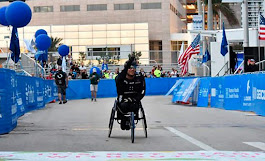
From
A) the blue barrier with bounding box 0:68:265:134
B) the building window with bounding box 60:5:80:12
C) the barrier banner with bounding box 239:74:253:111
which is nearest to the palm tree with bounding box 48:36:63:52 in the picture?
the building window with bounding box 60:5:80:12

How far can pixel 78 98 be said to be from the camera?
38.0 m

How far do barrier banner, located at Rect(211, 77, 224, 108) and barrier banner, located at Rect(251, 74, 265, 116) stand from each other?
12.0 feet

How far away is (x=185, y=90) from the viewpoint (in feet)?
88.1

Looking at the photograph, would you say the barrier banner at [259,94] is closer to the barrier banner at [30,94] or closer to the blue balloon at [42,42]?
the barrier banner at [30,94]

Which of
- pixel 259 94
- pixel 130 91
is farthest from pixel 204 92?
pixel 130 91

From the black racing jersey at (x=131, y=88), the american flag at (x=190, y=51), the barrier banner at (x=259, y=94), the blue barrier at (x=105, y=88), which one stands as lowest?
the blue barrier at (x=105, y=88)

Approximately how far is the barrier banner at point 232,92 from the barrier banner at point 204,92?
1984 mm

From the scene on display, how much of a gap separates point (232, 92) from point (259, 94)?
3.07 m

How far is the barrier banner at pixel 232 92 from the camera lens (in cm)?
2127

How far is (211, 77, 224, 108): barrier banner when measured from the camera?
2328 cm

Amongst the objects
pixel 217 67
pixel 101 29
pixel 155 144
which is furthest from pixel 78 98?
pixel 101 29

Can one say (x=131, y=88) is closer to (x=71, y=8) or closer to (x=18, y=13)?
(x=18, y=13)

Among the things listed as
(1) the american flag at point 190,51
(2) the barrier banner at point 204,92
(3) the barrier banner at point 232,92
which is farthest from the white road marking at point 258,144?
(1) the american flag at point 190,51

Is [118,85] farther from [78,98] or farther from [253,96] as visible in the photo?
[78,98]
